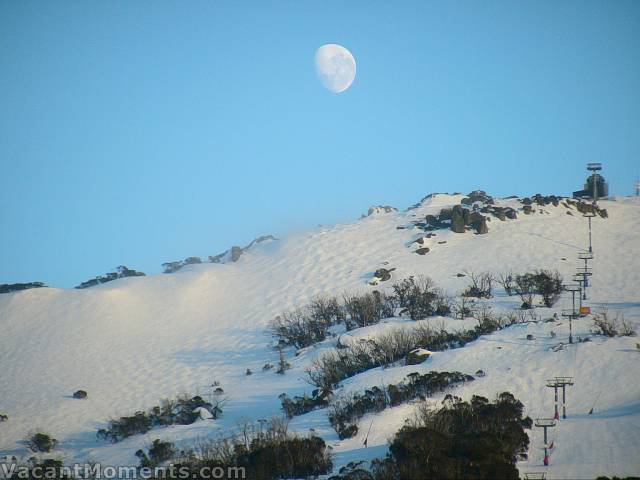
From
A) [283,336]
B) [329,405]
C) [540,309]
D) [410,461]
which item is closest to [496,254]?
[540,309]

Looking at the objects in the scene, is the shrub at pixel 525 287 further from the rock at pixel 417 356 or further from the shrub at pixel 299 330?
the shrub at pixel 299 330

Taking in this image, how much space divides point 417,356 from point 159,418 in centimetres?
1389

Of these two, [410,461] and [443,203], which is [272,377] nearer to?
[410,461]

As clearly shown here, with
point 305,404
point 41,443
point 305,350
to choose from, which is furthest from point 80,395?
point 305,404

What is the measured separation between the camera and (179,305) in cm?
5291

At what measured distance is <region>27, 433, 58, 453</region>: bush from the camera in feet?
92.1

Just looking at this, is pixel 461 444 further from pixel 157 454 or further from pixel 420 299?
pixel 420 299

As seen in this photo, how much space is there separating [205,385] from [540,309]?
22.8 m

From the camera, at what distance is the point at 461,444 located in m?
17.9

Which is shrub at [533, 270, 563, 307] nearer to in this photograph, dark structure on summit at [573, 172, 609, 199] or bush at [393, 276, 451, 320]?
bush at [393, 276, 451, 320]

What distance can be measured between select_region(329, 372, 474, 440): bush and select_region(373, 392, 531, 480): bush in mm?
2237

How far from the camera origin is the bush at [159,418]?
2886 centimetres

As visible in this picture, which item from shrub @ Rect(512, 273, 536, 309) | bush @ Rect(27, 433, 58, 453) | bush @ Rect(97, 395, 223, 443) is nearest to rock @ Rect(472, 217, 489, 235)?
shrub @ Rect(512, 273, 536, 309)

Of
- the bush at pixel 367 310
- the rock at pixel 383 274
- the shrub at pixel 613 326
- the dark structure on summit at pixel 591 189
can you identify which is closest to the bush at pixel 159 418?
the bush at pixel 367 310
